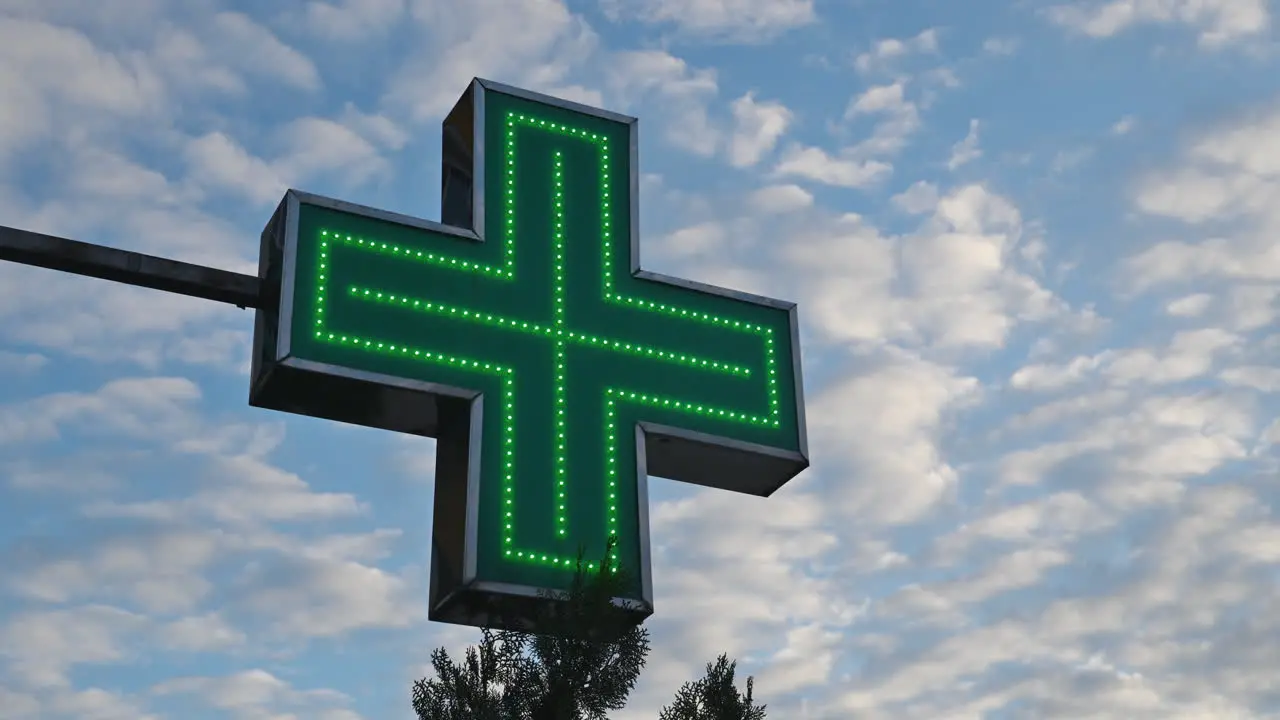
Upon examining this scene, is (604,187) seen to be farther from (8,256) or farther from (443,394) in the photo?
(8,256)

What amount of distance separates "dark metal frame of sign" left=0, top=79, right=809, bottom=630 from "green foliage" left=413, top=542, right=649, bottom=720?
313 millimetres

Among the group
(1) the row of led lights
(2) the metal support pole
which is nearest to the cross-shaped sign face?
(1) the row of led lights

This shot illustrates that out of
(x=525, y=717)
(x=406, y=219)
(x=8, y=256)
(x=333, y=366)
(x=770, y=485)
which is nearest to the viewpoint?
(x=525, y=717)

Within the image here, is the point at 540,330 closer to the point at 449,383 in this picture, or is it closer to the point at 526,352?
the point at 526,352

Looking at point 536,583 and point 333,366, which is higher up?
point 333,366

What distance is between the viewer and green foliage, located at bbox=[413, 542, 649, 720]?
305 inches

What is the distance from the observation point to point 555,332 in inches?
394

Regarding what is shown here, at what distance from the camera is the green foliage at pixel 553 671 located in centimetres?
773

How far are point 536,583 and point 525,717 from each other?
1.35 metres

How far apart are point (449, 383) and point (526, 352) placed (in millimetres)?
571

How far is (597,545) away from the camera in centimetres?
935

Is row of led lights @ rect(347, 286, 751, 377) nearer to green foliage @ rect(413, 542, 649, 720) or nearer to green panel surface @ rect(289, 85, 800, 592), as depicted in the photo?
green panel surface @ rect(289, 85, 800, 592)

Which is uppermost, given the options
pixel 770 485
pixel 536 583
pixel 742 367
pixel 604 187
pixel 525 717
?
pixel 604 187

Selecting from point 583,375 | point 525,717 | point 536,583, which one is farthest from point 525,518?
point 525,717
